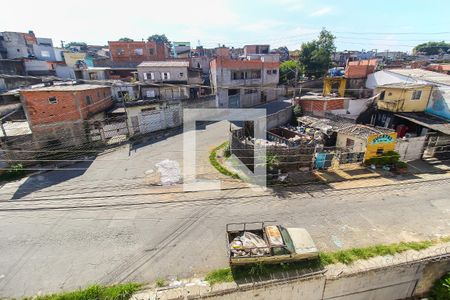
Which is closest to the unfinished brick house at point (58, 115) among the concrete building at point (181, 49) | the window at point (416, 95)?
the window at point (416, 95)

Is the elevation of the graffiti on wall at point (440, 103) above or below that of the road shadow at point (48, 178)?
above

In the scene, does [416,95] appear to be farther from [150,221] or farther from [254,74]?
[150,221]

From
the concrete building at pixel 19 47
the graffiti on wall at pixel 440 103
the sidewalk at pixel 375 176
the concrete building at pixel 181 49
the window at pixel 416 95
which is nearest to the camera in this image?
the sidewalk at pixel 375 176

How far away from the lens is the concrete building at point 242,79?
1380 inches

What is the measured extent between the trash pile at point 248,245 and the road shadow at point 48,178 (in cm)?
1470

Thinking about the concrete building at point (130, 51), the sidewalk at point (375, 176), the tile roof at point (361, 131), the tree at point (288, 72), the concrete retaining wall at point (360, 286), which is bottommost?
the concrete retaining wall at point (360, 286)

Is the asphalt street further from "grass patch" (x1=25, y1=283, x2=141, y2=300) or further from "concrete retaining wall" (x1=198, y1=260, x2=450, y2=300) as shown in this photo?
"concrete retaining wall" (x1=198, y1=260, x2=450, y2=300)

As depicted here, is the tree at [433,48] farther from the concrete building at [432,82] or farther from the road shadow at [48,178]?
the road shadow at [48,178]

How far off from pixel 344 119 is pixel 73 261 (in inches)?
1080

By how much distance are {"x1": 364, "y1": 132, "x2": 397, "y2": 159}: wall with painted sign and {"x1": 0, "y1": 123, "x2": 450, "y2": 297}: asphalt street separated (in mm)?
3570

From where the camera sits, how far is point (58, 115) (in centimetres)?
2128

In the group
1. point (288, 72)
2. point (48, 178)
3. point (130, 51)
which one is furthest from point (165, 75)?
point (288, 72)

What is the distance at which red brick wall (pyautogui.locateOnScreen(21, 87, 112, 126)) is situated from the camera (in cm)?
1984
